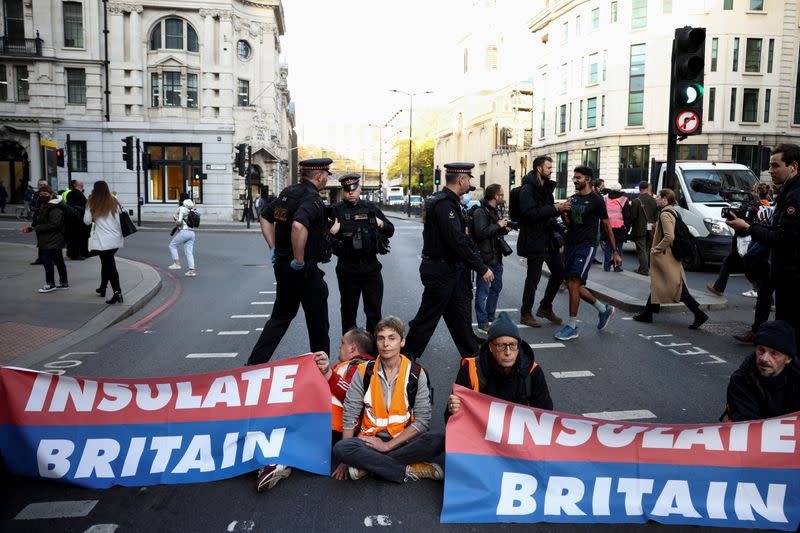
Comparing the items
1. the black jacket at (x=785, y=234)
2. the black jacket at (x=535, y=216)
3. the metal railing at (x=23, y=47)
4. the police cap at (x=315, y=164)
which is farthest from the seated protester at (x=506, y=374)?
the metal railing at (x=23, y=47)

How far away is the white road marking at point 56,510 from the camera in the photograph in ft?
12.6

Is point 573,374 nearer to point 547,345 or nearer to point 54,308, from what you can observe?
point 547,345

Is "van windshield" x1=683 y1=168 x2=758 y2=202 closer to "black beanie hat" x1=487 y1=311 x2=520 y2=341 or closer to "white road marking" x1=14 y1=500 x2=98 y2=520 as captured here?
"black beanie hat" x1=487 y1=311 x2=520 y2=341

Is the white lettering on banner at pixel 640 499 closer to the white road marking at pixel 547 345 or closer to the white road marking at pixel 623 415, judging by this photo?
the white road marking at pixel 623 415

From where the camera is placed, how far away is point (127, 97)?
133ft

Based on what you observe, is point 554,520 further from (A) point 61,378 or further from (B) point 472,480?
(A) point 61,378

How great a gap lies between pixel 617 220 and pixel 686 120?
8.74 meters

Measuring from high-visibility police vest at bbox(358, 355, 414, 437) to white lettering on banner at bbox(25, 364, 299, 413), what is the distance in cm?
54

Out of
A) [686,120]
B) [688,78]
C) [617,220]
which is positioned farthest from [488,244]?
[617,220]

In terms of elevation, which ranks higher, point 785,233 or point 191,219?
point 785,233

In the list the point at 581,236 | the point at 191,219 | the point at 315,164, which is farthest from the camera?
the point at 191,219

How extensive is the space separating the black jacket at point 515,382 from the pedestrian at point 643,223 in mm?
10870

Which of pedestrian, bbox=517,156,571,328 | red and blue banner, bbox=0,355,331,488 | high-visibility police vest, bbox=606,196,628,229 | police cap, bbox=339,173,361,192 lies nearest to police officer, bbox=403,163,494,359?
police cap, bbox=339,173,361,192

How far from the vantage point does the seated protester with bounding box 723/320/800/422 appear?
13.9 feet
